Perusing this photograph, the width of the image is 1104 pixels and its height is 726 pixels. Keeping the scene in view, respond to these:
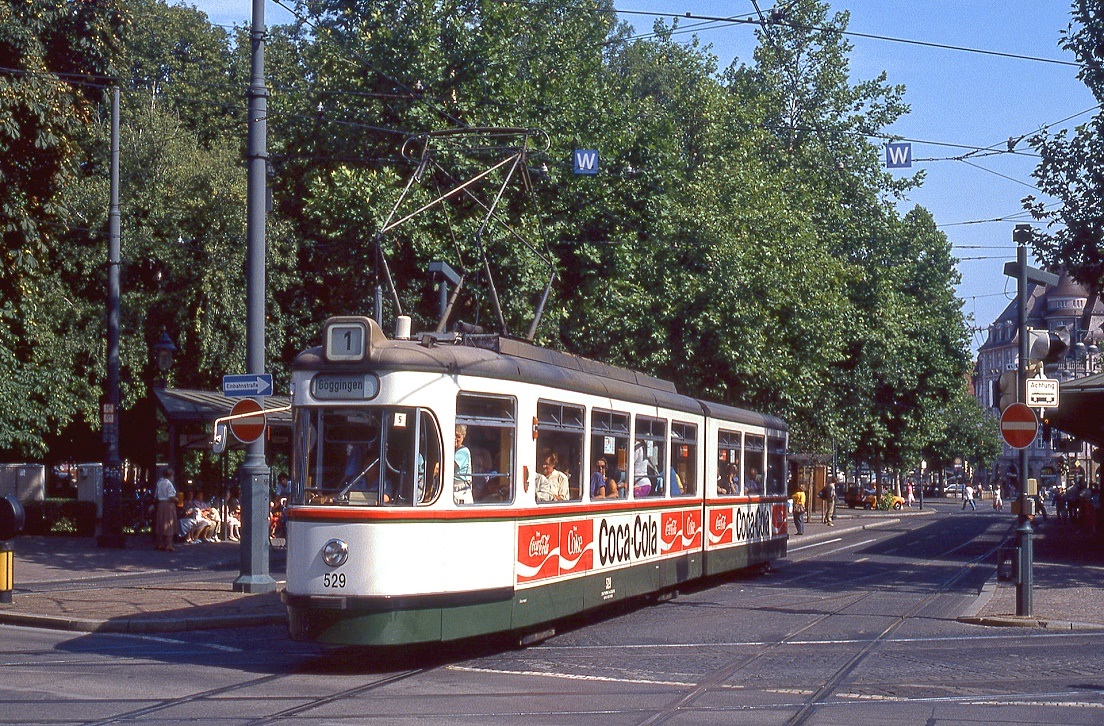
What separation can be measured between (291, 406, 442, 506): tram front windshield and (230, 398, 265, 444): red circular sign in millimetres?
5884

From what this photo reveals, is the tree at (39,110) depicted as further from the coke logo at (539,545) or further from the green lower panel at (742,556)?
the coke logo at (539,545)

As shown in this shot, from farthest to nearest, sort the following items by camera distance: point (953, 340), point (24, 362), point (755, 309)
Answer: point (953, 340) < point (24, 362) < point (755, 309)

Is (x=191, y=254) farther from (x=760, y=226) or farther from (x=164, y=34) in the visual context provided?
(x=164, y=34)

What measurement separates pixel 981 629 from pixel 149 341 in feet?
87.8

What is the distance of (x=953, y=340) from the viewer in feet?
178

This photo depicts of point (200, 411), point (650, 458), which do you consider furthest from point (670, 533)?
point (200, 411)

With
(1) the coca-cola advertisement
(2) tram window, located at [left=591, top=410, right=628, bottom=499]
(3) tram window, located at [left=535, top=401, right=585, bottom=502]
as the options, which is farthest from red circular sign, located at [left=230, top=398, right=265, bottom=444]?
(1) the coca-cola advertisement

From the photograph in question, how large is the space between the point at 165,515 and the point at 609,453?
14392mm

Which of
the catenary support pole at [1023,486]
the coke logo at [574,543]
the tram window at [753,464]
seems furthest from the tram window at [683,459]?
the catenary support pole at [1023,486]

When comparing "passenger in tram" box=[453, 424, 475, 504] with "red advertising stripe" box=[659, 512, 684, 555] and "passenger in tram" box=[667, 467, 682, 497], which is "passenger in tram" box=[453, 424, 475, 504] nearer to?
"red advertising stripe" box=[659, 512, 684, 555]

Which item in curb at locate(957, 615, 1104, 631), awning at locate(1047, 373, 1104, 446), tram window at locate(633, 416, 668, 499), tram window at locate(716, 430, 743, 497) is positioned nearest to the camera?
curb at locate(957, 615, 1104, 631)

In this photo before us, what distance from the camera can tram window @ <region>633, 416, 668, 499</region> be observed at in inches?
648

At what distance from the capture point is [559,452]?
46.0 ft

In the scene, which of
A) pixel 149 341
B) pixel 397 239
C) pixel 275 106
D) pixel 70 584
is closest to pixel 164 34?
pixel 149 341
